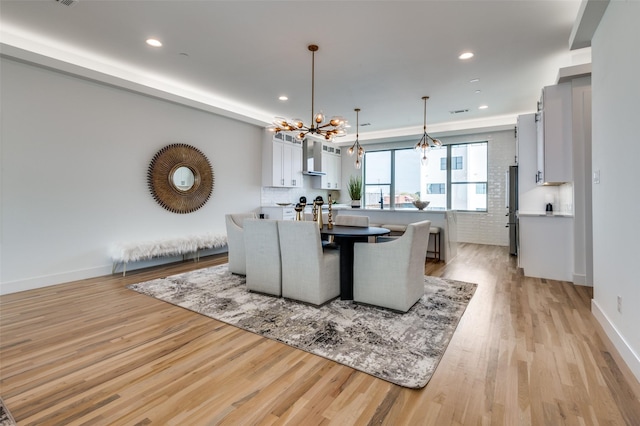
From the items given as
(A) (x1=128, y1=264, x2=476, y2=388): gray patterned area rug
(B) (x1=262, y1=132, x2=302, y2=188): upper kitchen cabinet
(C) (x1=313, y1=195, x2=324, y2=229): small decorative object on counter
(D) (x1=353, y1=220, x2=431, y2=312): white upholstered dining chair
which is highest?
(B) (x1=262, y1=132, x2=302, y2=188): upper kitchen cabinet

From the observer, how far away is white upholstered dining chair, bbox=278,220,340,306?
3.05 meters

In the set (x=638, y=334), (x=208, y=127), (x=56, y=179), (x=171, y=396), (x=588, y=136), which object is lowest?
(x=171, y=396)

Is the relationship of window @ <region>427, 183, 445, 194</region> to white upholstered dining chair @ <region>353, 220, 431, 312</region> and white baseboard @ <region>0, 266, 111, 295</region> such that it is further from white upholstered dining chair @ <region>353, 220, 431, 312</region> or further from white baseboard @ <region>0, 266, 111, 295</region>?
white baseboard @ <region>0, 266, 111, 295</region>

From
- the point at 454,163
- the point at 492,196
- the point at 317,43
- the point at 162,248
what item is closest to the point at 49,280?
the point at 162,248

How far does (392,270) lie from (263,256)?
1.44m

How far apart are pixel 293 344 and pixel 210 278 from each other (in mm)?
2305

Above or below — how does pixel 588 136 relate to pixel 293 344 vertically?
above

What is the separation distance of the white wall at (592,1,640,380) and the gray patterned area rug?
3.62 ft

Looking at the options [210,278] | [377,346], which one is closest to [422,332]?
[377,346]

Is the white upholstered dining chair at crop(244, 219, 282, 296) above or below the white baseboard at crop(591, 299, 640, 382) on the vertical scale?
above

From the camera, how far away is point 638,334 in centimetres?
188

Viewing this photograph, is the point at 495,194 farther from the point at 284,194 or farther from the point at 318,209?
the point at 318,209

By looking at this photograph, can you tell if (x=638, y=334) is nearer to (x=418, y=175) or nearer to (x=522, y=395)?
(x=522, y=395)

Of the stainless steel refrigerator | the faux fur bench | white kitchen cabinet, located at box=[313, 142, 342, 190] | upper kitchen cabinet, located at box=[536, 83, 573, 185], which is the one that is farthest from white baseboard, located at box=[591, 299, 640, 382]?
white kitchen cabinet, located at box=[313, 142, 342, 190]
